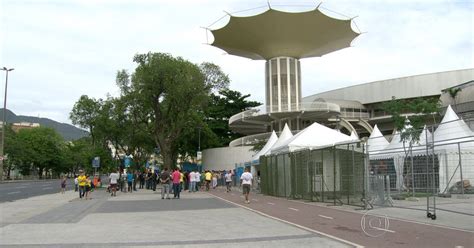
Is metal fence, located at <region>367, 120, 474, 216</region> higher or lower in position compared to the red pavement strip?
higher

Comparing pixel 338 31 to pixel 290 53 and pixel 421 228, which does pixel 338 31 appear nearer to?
→ pixel 290 53

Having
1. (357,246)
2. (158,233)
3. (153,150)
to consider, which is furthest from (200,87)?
(357,246)

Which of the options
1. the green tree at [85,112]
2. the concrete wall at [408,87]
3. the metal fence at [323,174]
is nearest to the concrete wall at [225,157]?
the green tree at [85,112]

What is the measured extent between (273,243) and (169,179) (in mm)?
18636

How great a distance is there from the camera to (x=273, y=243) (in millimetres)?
10453

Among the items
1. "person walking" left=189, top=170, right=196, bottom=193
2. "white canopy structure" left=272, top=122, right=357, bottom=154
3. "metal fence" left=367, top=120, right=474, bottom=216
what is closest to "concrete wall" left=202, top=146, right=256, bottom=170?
"person walking" left=189, top=170, right=196, bottom=193

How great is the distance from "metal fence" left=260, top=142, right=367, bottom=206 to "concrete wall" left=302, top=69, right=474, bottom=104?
69.5m

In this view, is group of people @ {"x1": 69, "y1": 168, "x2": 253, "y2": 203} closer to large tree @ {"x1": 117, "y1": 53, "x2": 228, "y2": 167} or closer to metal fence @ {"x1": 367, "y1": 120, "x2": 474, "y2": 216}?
large tree @ {"x1": 117, "y1": 53, "x2": 228, "y2": 167}

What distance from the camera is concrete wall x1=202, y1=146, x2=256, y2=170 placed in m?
69.9

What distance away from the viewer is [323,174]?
2173cm

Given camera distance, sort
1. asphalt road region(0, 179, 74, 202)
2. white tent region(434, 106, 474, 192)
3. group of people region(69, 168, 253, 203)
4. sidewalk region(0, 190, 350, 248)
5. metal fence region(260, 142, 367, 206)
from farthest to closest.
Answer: asphalt road region(0, 179, 74, 202) → group of people region(69, 168, 253, 203) → metal fence region(260, 142, 367, 206) → white tent region(434, 106, 474, 192) → sidewalk region(0, 190, 350, 248)

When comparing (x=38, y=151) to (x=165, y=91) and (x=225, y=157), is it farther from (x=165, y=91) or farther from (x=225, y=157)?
(x=165, y=91)

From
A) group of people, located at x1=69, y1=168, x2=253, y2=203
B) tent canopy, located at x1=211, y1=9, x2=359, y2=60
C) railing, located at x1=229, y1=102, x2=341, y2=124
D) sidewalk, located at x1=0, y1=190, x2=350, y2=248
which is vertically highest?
tent canopy, located at x1=211, y1=9, x2=359, y2=60

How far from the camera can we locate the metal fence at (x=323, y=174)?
19.0 m
